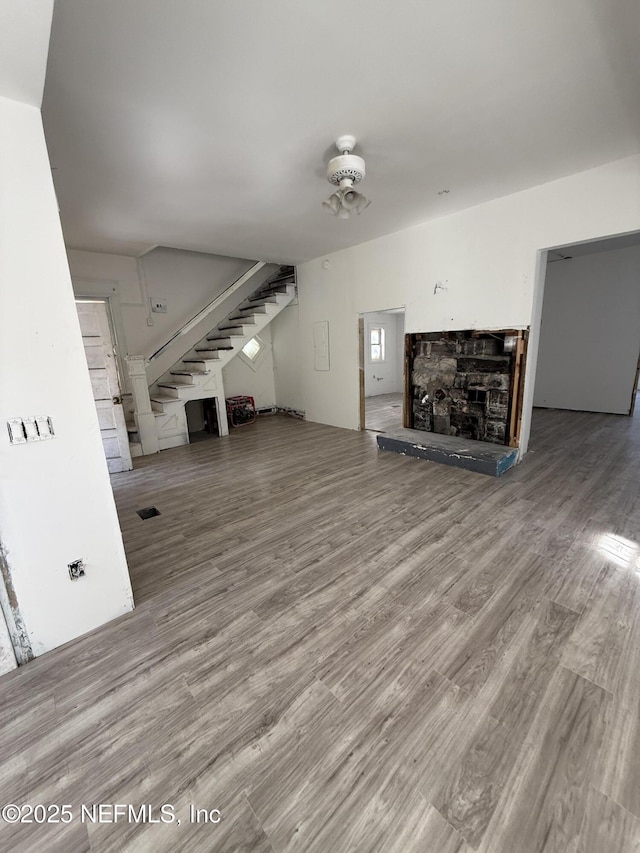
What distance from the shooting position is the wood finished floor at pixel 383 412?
626cm

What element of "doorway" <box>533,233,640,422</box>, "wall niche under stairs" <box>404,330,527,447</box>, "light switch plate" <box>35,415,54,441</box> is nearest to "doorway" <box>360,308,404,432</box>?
"doorway" <box>533,233,640,422</box>

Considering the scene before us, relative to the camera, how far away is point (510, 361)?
4.00 m

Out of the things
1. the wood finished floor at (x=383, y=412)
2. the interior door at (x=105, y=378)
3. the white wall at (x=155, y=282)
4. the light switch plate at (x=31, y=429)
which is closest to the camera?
the light switch plate at (x=31, y=429)

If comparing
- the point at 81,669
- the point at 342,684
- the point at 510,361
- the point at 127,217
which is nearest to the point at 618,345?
the point at 510,361

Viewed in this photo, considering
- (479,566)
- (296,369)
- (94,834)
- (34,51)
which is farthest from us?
(296,369)

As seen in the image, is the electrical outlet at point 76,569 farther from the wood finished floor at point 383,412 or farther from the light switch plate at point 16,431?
the wood finished floor at point 383,412

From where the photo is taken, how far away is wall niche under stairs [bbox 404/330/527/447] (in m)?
4.05

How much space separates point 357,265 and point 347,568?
467 centimetres

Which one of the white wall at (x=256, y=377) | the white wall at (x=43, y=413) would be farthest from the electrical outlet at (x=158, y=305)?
the white wall at (x=43, y=413)

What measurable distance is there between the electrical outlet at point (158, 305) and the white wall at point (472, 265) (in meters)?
2.68

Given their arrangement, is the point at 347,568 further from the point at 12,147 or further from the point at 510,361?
the point at 510,361

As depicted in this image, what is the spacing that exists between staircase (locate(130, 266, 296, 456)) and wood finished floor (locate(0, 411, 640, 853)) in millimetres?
2881

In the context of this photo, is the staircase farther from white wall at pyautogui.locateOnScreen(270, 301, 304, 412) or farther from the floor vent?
the floor vent

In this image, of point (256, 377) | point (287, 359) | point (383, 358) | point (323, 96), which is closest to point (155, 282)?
point (256, 377)
